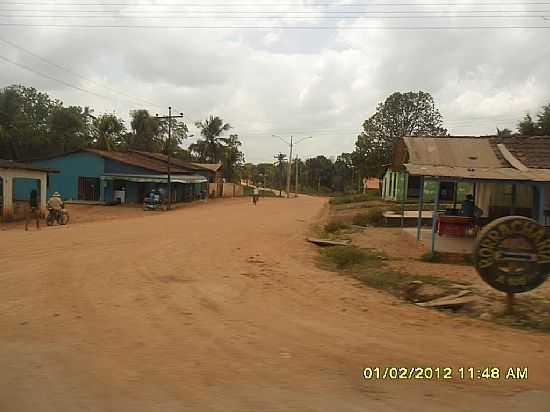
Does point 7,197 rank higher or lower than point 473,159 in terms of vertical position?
lower

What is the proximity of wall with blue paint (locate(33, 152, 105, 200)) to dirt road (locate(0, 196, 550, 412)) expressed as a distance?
29656 millimetres

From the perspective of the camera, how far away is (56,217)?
2273cm

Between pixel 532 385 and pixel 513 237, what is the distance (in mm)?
2991

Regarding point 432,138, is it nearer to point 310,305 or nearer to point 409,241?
point 409,241

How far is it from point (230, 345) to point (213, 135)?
60310 millimetres

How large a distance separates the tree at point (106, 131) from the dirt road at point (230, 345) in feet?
152

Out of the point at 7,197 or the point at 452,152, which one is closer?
the point at 452,152

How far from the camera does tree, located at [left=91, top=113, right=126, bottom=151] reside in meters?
54.3

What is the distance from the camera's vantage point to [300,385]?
429cm

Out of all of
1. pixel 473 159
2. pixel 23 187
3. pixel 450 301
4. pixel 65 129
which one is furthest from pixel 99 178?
pixel 450 301

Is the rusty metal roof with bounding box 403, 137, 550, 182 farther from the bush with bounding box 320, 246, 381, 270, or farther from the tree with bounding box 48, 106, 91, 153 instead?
the tree with bounding box 48, 106, 91, 153

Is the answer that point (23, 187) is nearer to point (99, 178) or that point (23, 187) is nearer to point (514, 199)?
point (99, 178)

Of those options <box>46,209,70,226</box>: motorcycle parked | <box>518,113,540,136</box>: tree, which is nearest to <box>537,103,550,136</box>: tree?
<box>518,113,540,136</box>: tree

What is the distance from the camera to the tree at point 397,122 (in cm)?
4875
